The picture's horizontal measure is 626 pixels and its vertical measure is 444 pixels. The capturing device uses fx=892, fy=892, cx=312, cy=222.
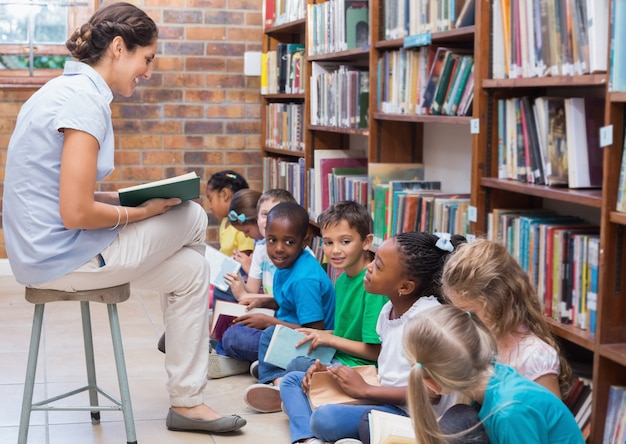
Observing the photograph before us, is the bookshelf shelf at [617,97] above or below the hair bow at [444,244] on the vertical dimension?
above

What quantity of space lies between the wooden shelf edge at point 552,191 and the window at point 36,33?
3415 mm

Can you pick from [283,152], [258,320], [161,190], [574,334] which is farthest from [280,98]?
[574,334]

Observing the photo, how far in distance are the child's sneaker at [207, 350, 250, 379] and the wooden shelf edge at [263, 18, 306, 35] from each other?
2.06 meters

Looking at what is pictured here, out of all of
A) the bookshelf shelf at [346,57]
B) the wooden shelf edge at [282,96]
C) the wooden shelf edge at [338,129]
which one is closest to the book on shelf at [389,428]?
the wooden shelf edge at [338,129]

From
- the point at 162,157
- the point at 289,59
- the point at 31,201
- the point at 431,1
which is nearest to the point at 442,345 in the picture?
the point at 31,201

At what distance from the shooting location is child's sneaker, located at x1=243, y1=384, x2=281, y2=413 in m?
3.00

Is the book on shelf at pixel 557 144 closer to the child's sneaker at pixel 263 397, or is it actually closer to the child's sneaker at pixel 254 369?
the child's sneaker at pixel 263 397

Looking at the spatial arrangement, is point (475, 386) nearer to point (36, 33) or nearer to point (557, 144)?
point (557, 144)

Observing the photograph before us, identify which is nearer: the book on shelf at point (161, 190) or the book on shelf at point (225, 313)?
the book on shelf at point (161, 190)

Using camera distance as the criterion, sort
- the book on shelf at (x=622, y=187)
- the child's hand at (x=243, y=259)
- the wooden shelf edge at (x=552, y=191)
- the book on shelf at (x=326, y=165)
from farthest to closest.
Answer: the book on shelf at (x=326, y=165), the child's hand at (x=243, y=259), the wooden shelf edge at (x=552, y=191), the book on shelf at (x=622, y=187)

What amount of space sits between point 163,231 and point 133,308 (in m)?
2.21

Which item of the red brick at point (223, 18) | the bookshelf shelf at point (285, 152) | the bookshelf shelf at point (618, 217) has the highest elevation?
the red brick at point (223, 18)

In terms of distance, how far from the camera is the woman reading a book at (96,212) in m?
2.42

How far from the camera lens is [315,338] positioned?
9.23 feet
